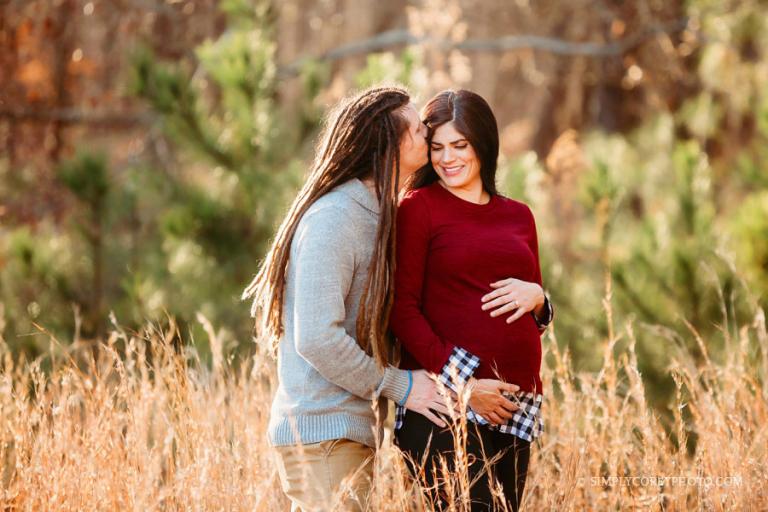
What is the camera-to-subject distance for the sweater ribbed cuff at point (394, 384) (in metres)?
2.27

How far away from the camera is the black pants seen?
230 centimetres

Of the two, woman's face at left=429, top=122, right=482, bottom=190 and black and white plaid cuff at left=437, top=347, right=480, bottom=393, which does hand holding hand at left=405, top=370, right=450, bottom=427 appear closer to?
black and white plaid cuff at left=437, top=347, right=480, bottom=393

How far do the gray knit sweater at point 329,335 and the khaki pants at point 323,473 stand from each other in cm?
3

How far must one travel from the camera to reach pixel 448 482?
7.09 ft

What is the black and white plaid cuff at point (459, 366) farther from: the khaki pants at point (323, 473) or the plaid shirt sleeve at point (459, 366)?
the khaki pants at point (323, 473)

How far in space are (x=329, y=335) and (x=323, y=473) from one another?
353 mm

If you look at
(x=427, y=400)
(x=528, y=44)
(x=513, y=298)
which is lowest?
(x=427, y=400)

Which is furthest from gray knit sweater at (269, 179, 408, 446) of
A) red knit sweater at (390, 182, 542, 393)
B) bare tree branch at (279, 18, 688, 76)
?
bare tree branch at (279, 18, 688, 76)

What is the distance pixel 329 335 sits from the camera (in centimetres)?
215

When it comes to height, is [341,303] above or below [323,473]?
above

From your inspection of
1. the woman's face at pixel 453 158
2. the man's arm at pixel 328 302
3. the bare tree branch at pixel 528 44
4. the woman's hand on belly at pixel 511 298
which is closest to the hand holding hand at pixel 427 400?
the man's arm at pixel 328 302

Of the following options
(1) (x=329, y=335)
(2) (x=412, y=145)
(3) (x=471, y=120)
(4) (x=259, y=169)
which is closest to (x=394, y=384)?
(1) (x=329, y=335)

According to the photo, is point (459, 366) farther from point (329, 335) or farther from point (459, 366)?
point (329, 335)

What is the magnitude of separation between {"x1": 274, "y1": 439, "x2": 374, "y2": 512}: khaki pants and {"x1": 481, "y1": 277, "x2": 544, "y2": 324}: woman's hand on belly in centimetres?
49
